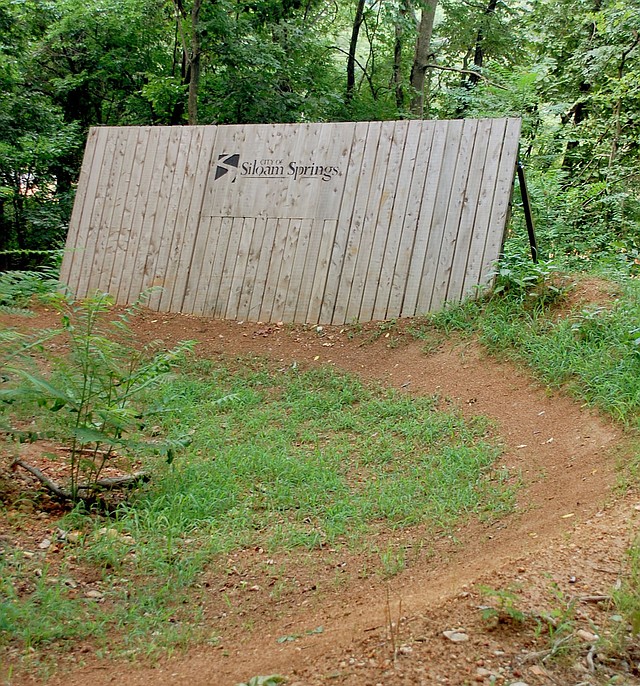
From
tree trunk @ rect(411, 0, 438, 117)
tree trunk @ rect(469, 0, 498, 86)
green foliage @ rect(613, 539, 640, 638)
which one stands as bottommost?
green foliage @ rect(613, 539, 640, 638)

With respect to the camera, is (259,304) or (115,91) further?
(115,91)

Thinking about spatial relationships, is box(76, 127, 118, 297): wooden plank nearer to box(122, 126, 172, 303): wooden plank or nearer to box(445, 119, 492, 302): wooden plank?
box(122, 126, 172, 303): wooden plank

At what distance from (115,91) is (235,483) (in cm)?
1193

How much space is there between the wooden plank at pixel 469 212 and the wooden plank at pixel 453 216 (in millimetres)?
31

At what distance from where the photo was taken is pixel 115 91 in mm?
13594

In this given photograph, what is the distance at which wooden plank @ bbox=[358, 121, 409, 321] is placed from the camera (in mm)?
6688

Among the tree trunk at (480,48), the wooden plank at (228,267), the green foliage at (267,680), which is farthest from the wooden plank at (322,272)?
the tree trunk at (480,48)

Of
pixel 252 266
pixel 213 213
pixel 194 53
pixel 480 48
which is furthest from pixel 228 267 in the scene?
pixel 480 48

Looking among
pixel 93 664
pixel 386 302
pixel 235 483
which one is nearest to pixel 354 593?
pixel 93 664

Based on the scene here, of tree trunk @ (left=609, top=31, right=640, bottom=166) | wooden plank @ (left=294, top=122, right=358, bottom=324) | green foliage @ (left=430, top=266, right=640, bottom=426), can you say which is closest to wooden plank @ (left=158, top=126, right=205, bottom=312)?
wooden plank @ (left=294, top=122, right=358, bottom=324)

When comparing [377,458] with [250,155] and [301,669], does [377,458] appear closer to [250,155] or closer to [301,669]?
[301,669]

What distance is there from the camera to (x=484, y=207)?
21.0 ft

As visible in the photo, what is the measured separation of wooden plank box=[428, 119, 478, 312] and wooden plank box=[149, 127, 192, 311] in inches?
117

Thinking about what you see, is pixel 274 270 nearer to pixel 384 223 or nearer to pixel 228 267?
pixel 228 267
